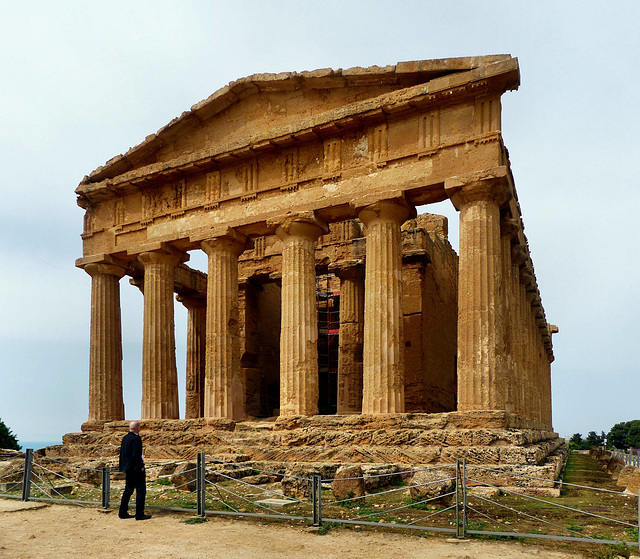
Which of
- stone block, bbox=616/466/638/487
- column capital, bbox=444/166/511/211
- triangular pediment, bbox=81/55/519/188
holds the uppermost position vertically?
triangular pediment, bbox=81/55/519/188

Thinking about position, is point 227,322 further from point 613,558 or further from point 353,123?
point 613,558

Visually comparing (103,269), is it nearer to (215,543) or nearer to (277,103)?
(277,103)

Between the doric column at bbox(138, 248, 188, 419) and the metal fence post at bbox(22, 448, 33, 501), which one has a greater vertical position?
the doric column at bbox(138, 248, 188, 419)

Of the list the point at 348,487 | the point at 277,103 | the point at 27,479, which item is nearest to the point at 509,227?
the point at 277,103

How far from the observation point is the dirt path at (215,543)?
6.70 meters

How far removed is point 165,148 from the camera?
744 inches

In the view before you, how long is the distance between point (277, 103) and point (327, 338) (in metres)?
9.93

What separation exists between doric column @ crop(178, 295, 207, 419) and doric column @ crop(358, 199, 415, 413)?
10.3 meters

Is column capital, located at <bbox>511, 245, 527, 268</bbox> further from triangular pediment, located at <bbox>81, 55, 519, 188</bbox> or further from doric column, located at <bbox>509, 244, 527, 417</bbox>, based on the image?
triangular pediment, located at <bbox>81, 55, 519, 188</bbox>

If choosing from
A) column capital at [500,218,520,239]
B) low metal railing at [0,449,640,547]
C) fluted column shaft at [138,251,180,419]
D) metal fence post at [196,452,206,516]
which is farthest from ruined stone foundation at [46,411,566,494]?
column capital at [500,218,520,239]

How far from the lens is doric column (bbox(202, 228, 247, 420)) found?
16.7 metres

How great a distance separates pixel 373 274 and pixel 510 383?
13.2ft

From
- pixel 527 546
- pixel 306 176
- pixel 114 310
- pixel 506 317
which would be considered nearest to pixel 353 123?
pixel 306 176

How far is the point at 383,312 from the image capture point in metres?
14.4
